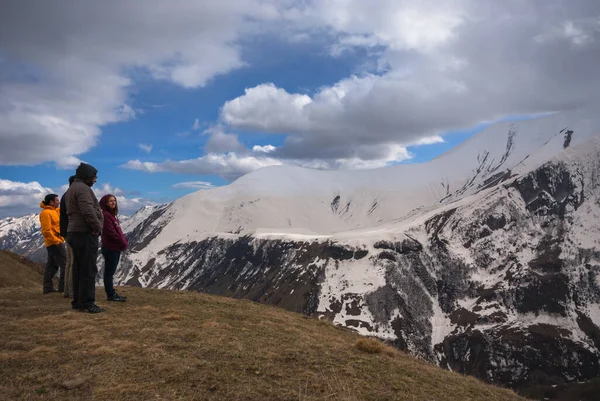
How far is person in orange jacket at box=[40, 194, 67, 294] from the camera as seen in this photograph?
58.3 feet

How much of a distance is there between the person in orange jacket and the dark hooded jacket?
3.07 meters

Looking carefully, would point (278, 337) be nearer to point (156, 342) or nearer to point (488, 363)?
point (156, 342)

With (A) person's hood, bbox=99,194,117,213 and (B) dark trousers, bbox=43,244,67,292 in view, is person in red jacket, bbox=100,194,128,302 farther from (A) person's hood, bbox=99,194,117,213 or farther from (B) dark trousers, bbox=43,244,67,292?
(B) dark trousers, bbox=43,244,67,292

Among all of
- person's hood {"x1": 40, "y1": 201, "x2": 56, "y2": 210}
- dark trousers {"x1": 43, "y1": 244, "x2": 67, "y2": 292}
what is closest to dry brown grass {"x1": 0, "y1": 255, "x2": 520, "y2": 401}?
dark trousers {"x1": 43, "y1": 244, "x2": 67, "y2": 292}

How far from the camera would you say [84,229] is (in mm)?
13977

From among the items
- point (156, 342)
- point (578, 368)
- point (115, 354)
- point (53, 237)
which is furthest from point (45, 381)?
point (578, 368)

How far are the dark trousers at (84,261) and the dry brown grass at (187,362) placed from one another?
771 millimetres

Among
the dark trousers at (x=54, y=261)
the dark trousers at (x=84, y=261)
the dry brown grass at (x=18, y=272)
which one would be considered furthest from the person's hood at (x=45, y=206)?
the dry brown grass at (x=18, y=272)

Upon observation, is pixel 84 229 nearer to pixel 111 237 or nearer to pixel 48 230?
pixel 111 237

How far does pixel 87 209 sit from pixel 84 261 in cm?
181

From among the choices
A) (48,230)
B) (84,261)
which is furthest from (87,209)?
(48,230)

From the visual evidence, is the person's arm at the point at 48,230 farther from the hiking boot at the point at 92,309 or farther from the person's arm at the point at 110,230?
the hiking boot at the point at 92,309

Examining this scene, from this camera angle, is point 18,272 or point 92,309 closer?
point 92,309

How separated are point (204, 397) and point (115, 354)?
136 inches
